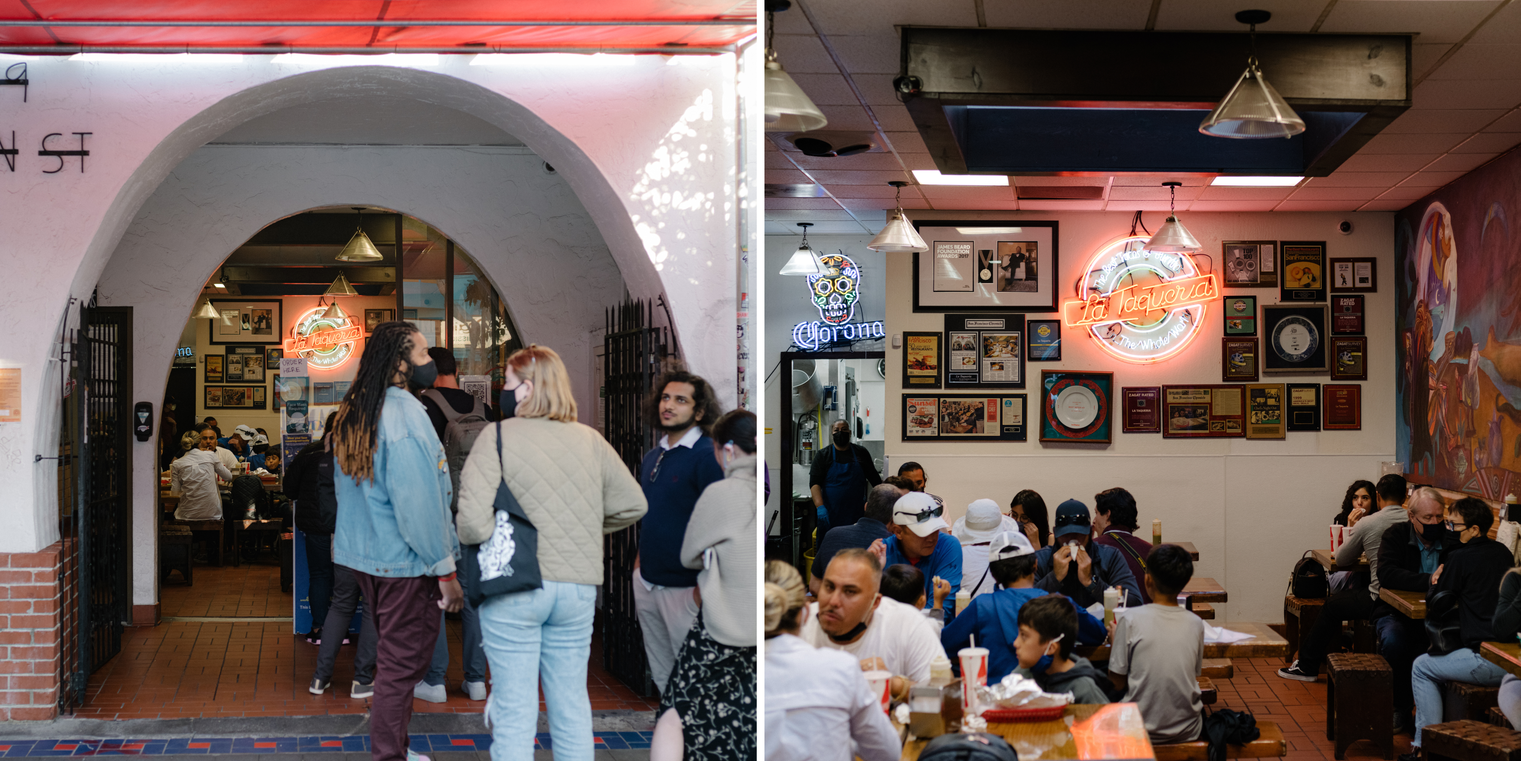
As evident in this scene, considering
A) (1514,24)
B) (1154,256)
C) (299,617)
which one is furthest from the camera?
(1154,256)

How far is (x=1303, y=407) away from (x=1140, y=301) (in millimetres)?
1354

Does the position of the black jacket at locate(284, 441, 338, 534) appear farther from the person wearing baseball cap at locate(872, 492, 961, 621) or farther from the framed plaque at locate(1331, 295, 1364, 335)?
the framed plaque at locate(1331, 295, 1364, 335)

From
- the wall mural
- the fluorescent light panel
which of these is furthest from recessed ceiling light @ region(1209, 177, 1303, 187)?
the wall mural

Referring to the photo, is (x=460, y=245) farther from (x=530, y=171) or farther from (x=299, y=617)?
(x=299, y=617)

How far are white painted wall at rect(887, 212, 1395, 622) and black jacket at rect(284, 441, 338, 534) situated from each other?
429 centimetres

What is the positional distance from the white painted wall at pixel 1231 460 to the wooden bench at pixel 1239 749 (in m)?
3.73

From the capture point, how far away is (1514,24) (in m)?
4.04

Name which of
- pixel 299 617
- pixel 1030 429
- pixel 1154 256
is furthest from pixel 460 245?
pixel 1154 256

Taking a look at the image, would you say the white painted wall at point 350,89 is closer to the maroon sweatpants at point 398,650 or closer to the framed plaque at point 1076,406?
the maroon sweatpants at point 398,650

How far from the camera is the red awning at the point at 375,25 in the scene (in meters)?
3.95

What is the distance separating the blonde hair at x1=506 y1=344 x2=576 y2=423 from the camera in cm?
349

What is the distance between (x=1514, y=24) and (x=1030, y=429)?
4.39m

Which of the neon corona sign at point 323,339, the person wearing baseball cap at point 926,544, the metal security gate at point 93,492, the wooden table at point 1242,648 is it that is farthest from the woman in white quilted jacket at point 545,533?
the neon corona sign at point 323,339

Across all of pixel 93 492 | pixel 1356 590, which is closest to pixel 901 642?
pixel 93 492
